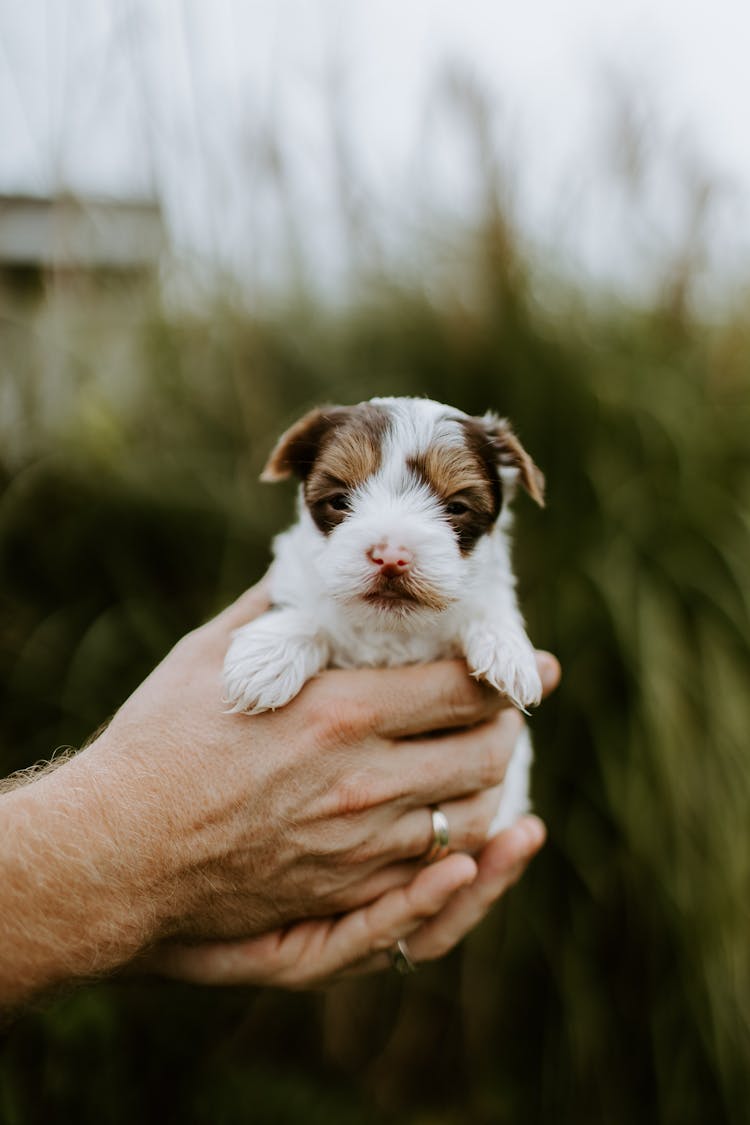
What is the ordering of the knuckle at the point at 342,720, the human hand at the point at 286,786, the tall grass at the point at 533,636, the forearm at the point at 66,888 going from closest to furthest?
the forearm at the point at 66,888
the human hand at the point at 286,786
the knuckle at the point at 342,720
the tall grass at the point at 533,636

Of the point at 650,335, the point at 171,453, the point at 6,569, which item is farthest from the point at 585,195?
the point at 6,569

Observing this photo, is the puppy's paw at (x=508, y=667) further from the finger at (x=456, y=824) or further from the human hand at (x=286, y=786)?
the finger at (x=456, y=824)

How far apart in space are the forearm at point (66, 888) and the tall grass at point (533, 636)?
0.73 meters

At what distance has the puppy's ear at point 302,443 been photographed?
3.92 ft

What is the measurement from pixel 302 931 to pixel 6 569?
1101 millimetres

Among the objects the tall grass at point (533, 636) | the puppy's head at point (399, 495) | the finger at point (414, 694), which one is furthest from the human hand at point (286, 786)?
the tall grass at point (533, 636)

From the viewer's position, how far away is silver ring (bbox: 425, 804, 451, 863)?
1.32 metres

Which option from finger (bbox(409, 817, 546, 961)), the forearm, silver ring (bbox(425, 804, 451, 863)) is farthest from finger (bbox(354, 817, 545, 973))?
the forearm

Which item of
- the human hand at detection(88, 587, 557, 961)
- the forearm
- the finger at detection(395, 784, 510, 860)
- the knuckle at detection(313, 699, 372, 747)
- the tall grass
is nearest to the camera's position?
the forearm

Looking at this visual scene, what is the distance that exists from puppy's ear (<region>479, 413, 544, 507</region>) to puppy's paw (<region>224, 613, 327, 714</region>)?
43 cm

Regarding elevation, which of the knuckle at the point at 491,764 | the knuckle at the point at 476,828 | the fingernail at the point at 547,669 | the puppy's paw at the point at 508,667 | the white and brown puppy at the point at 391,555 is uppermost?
the white and brown puppy at the point at 391,555

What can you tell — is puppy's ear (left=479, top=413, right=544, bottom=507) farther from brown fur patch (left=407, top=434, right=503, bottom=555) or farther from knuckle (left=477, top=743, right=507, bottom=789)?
knuckle (left=477, top=743, right=507, bottom=789)

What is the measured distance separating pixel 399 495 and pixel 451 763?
0.49m

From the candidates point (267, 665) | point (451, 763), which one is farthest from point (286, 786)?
point (451, 763)
